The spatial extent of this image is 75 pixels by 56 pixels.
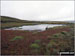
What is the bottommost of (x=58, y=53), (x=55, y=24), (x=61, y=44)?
(x=58, y=53)

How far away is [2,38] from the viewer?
7.41 ft

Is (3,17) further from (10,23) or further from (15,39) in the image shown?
(15,39)

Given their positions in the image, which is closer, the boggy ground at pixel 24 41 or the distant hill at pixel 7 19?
the boggy ground at pixel 24 41

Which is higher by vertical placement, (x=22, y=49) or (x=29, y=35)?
(x=29, y=35)

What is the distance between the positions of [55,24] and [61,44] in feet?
1.31

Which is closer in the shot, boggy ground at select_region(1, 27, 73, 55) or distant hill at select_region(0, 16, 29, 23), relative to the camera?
boggy ground at select_region(1, 27, 73, 55)

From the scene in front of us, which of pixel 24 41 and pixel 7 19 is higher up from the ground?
pixel 7 19

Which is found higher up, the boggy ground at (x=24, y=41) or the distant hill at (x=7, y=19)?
the distant hill at (x=7, y=19)

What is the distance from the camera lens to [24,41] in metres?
2.27

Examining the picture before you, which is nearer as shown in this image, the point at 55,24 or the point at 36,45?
the point at 36,45

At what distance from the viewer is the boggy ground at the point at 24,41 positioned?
87.2 inches

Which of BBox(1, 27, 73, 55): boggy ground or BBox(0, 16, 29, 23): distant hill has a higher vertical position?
BBox(0, 16, 29, 23): distant hill

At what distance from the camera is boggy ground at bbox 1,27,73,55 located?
2.21 m

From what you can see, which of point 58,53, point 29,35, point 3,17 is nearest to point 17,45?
point 29,35
